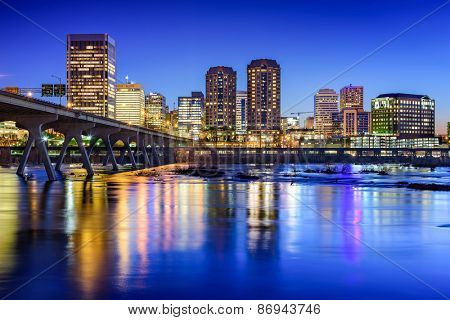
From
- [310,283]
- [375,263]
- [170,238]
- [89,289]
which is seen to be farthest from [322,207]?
[89,289]

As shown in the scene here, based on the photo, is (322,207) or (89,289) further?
(322,207)

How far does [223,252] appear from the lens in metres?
19.8

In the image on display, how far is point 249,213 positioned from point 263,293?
19108 millimetres

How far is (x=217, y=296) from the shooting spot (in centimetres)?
1366

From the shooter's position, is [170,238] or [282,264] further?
[170,238]

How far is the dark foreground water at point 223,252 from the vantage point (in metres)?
14.4

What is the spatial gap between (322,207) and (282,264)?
20562 mm

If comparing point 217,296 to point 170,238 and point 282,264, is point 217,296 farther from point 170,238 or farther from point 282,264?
point 170,238

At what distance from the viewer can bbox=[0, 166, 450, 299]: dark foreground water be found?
47.4 ft
